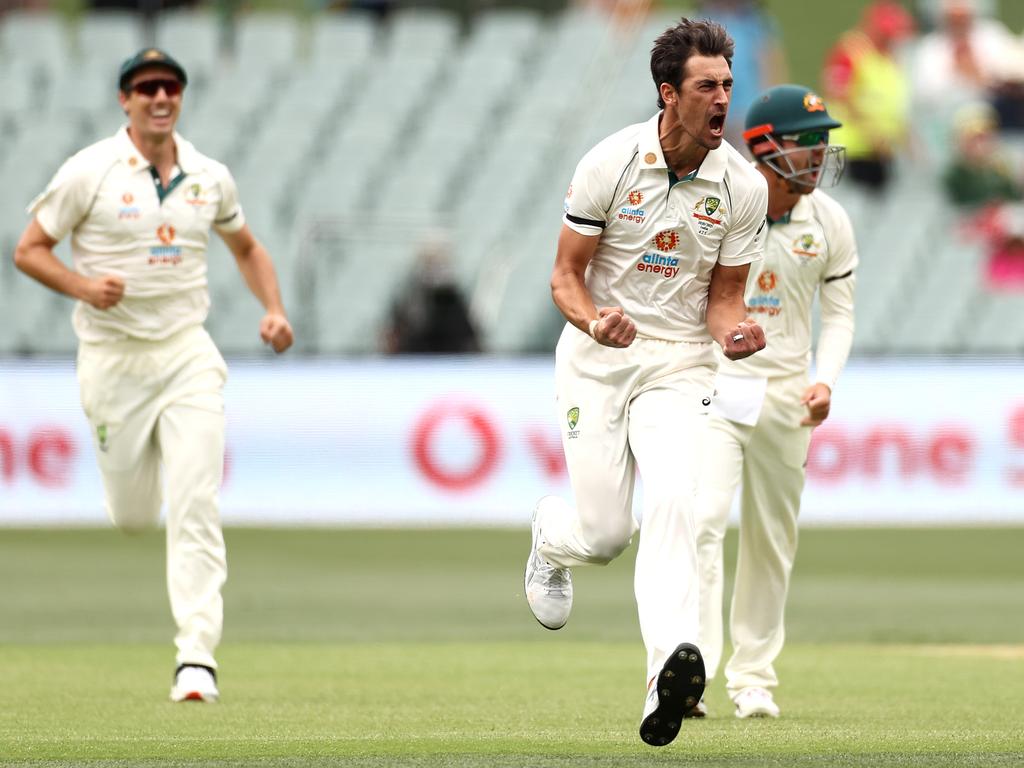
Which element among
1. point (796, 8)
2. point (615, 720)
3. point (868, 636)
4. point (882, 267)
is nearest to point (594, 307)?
point (615, 720)

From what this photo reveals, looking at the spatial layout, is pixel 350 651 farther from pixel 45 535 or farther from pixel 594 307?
pixel 45 535

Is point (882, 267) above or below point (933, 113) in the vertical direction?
below

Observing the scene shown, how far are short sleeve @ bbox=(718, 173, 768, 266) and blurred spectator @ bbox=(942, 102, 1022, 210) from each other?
44.9 feet

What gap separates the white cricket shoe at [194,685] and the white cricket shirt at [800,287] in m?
2.43

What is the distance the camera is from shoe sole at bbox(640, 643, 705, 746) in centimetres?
566

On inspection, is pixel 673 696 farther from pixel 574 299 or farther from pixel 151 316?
pixel 151 316

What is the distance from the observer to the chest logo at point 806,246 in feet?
25.1

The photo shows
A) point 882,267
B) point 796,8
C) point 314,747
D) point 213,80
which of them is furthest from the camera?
point 796,8

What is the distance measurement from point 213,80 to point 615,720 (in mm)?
14783

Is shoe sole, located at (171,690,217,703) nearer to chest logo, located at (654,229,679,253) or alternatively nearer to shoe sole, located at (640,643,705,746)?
shoe sole, located at (640,643,705,746)

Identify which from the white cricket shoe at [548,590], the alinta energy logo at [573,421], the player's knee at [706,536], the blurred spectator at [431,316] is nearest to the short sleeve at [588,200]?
the alinta energy logo at [573,421]

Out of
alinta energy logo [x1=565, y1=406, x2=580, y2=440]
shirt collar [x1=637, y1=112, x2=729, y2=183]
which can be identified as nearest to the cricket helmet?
shirt collar [x1=637, y1=112, x2=729, y2=183]

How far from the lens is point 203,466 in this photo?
806 cm

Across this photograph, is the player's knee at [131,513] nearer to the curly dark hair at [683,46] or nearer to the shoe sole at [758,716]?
the shoe sole at [758,716]
